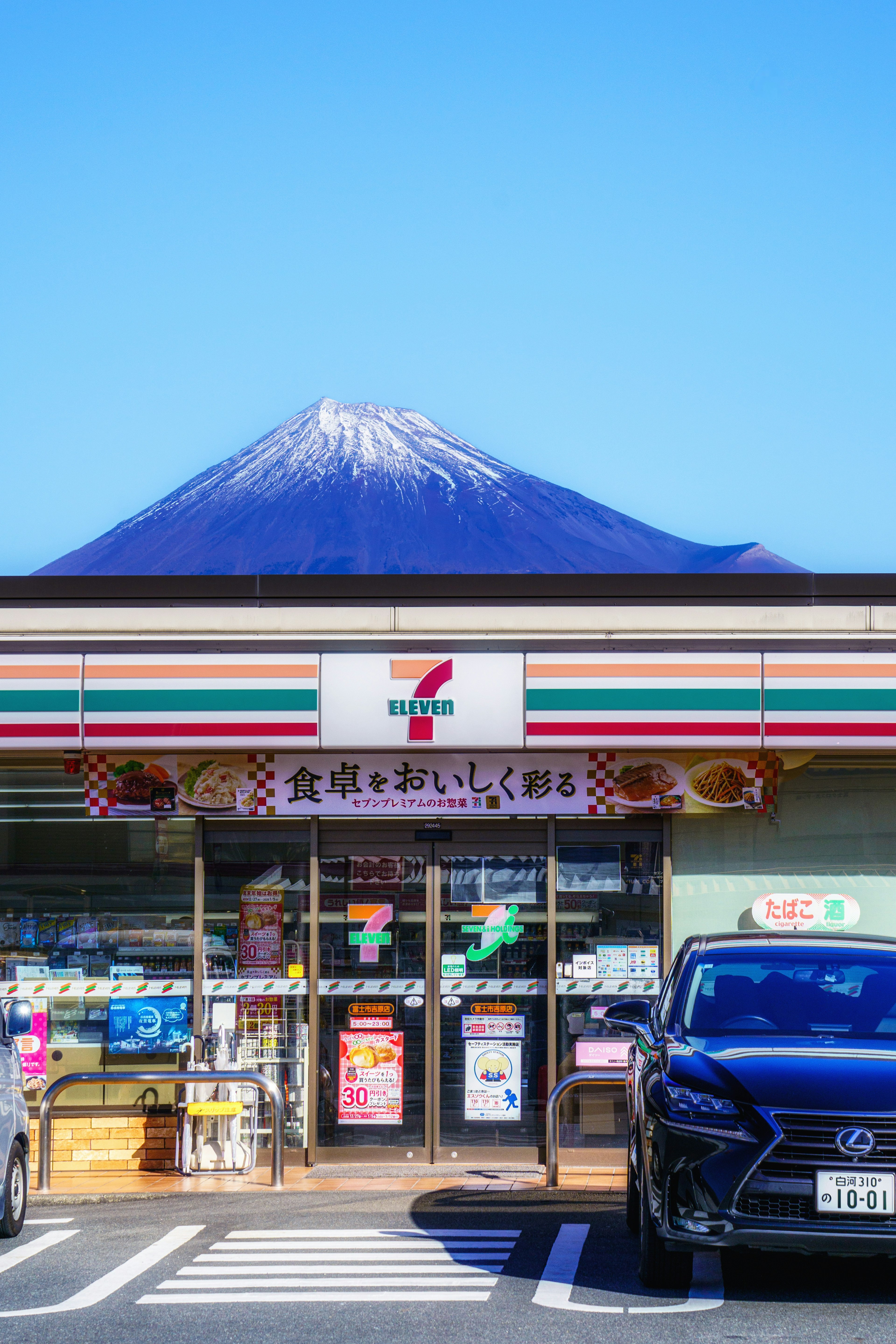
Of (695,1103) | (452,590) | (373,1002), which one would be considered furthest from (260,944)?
(695,1103)

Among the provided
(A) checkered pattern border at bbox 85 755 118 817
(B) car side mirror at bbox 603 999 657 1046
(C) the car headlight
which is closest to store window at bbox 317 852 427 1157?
(A) checkered pattern border at bbox 85 755 118 817

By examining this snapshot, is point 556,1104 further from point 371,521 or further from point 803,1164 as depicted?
point 371,521

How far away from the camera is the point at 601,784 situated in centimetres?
1182

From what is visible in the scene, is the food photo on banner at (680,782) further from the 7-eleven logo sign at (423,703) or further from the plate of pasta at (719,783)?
the 7-eleven logo sign at (423,703)

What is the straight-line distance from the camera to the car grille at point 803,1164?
576 centimetres

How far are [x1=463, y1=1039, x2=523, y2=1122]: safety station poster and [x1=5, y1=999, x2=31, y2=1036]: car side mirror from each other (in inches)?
169

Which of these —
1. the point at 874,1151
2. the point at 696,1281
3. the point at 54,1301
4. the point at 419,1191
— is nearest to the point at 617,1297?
the point at 696,1281

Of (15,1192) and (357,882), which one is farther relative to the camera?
(357,882)

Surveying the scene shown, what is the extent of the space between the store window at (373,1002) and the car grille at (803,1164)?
6.14 m

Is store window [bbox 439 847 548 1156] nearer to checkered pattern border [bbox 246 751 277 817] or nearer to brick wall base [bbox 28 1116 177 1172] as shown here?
checkered pattern border [bbox 246 751 277 817]

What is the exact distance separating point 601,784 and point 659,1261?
5.66 metres

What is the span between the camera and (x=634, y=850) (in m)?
11.9

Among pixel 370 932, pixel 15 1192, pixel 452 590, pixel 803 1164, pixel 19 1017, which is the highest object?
pixel 452 590

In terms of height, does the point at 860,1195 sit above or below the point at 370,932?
below
